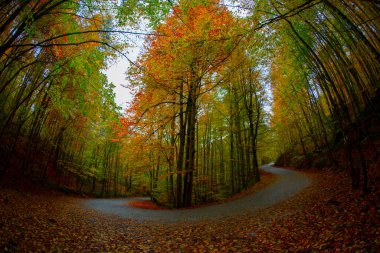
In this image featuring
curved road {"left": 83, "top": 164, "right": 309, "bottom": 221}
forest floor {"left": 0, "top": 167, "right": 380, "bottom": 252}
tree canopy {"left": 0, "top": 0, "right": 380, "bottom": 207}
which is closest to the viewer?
forest floor {"left": 0, "top": 167, "right": 380, "bottom": 252}

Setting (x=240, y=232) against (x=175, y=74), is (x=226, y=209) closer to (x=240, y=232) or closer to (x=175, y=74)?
(x=240, y=232)

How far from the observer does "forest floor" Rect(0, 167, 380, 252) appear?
397cm

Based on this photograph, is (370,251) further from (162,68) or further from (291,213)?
(162,68)

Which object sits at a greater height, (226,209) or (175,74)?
(175,74)

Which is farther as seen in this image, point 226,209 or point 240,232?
point 226,209

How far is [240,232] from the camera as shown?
561 cm

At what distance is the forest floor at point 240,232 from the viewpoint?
156 inches

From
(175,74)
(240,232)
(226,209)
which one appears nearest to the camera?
(240,232)

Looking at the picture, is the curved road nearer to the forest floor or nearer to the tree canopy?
the forest floor

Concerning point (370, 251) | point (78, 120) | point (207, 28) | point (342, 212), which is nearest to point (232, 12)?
point (207, 28)

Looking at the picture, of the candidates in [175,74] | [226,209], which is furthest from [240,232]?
[175,74]

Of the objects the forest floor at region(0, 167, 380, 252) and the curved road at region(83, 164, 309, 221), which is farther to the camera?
the curved road at region(83, 164, 309, 221)

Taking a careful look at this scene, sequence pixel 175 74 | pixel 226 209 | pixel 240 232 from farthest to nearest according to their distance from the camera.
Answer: pixel 175 74 → pixel 226 209 → pixel 240 232

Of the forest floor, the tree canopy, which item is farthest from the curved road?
the tree canopy
